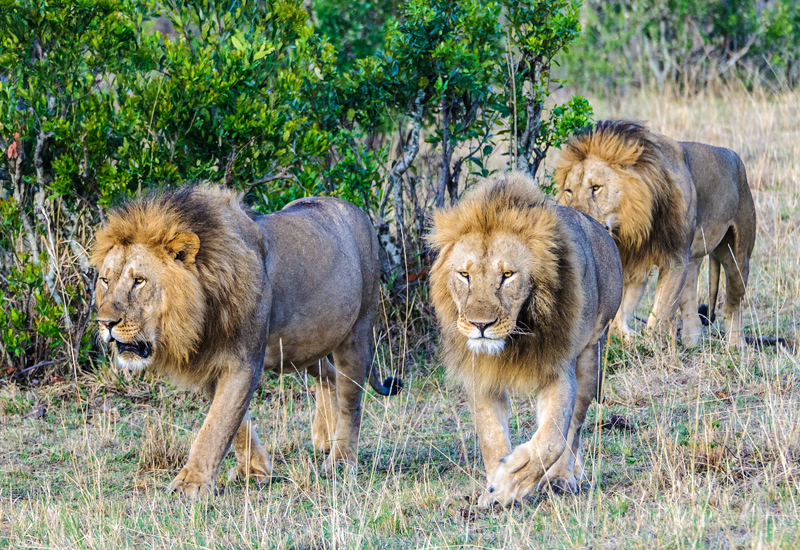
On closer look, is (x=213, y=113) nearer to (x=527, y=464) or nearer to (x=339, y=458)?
(x=339, y=458)

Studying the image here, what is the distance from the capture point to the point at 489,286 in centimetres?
361

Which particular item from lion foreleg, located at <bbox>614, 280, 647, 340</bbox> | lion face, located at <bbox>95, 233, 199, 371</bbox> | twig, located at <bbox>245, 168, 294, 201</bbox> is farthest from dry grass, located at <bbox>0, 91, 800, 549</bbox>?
twig, located at <bbox>245, 168, 294, 201</bbox>

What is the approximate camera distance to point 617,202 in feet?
20.7

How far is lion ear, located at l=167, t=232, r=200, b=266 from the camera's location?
400 cm

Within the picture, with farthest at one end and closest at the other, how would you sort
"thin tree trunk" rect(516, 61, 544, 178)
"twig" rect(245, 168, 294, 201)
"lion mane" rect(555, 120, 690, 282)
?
1. "thin tree trunk" rect(516, 61, 544, 178)
2. "lion mane" rect(555, 120, 690, 282)
3. "twig" rect(245, 168, 294, 201)

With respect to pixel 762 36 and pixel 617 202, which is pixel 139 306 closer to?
pixel 617 202

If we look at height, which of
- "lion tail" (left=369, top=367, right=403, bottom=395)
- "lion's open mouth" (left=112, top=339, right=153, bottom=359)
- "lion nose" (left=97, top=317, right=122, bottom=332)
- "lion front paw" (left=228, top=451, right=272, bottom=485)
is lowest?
"lion front paw" (left=228, top=451, right=272, bottom=485)

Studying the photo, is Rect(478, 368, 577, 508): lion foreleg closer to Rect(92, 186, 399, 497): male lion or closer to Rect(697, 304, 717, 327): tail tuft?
Rect(92, 186, 399, 497): male lion

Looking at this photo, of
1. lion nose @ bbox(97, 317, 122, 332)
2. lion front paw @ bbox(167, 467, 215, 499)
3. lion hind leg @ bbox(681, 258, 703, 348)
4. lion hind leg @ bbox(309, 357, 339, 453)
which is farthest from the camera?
lion hind leg @ bbox(681, 258, 703, 348)

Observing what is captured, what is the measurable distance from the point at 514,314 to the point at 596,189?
2888mm

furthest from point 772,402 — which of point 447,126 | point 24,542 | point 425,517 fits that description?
point 24,542

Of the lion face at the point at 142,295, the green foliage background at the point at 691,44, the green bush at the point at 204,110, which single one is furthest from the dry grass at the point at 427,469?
the green foliage background at the point at 691,44

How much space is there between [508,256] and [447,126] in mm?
3054

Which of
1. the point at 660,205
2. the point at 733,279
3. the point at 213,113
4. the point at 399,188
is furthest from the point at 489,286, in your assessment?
the point at 733,279
